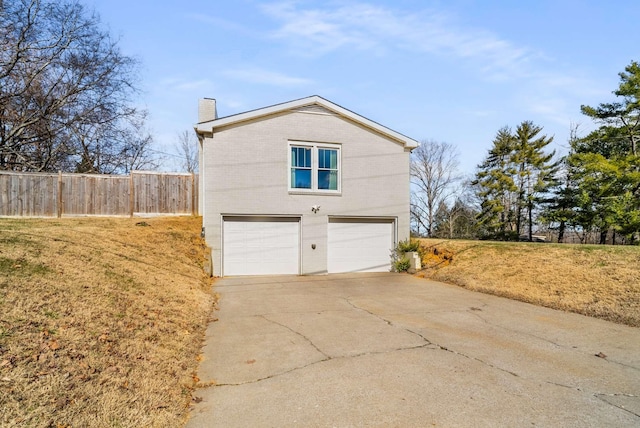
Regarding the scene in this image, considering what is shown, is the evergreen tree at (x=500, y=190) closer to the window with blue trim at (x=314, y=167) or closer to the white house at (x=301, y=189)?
the white house at (x=301, y=189)

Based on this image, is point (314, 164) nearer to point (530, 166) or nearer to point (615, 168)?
point (615, 168)

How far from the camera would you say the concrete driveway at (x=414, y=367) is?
10.1 feet

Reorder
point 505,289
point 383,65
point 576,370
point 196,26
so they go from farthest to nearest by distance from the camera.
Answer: point 383,65
point 196,26
point 505,289
point 576,370

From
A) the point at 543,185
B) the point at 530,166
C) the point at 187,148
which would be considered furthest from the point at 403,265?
the point at 187,148

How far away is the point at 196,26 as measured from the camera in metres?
10.5

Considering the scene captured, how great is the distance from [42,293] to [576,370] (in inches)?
258

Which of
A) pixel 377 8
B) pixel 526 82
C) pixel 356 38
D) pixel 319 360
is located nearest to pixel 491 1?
pixel 377 8

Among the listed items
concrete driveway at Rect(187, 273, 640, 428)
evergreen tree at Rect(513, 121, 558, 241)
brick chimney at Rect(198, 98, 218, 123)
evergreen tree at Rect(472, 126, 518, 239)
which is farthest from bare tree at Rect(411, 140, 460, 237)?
concrete driveway at Rect(187, 273, 640, 428)

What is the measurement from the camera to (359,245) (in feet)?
43.3

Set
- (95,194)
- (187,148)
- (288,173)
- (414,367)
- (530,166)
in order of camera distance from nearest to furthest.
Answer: (414,367), (288,173), (95,194), (530,166), (187,148)

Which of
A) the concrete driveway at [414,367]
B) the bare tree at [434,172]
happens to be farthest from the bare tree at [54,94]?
the bare tree at [434,172]

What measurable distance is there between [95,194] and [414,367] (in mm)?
14057

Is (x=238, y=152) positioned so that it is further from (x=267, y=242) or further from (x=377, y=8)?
(x=377, y=8)

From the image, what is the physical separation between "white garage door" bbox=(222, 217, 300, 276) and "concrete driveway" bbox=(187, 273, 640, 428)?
438 cm
